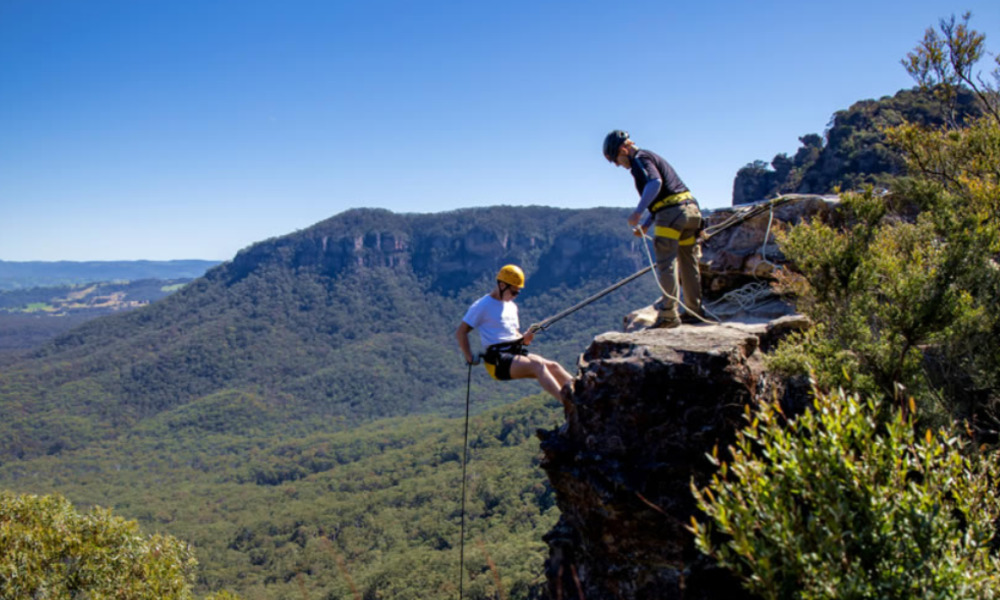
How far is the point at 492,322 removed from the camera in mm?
7297

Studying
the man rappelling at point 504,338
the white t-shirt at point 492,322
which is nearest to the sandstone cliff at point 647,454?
the man rappelling at point 504,338

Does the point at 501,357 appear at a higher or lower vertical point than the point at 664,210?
lower

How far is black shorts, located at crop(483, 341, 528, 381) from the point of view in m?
7.05

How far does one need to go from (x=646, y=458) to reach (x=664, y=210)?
3.21m

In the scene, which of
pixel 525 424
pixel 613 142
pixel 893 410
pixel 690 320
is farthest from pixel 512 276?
pixel 525 424

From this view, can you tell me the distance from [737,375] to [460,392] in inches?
6465

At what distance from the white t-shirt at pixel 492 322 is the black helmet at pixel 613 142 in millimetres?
2211

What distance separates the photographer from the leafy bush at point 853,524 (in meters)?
3.00

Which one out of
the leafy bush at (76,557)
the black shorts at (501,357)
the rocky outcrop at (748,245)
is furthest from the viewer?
the leafy bush at (76,557)

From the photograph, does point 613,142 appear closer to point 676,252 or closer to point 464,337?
point 676,252

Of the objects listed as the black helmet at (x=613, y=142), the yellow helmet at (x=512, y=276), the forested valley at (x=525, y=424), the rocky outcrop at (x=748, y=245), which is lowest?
the forested valley at (x=525, y=424)

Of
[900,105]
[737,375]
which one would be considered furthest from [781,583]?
[900,105]

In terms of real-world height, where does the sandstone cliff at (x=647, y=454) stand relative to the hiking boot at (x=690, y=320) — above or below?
below

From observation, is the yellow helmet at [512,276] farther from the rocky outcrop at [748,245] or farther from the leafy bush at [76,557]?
the leafy bush at [76,557]
